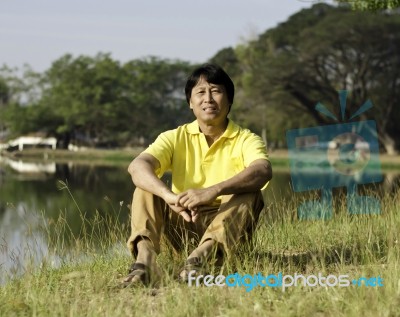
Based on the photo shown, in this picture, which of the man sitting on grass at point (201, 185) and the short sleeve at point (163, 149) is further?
the short sleeve at point (163, 149)

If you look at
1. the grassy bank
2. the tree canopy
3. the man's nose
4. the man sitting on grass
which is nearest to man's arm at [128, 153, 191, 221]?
the man sitting on grass

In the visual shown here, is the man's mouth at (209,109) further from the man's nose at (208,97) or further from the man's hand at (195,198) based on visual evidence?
the man's hand at (195,198)

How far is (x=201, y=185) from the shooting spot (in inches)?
118

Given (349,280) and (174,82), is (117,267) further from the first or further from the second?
(174,82)

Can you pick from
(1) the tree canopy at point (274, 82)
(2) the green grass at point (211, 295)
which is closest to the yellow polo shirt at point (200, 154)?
(2) the green grass at point (211, 295)

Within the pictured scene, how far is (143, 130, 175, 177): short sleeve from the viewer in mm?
2982

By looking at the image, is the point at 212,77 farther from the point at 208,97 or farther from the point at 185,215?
the point at 185,215

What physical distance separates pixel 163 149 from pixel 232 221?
20.9 inches

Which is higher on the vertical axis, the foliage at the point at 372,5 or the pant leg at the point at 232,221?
the foliage at the point at 372,5

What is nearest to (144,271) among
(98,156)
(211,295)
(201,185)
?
(211,295)

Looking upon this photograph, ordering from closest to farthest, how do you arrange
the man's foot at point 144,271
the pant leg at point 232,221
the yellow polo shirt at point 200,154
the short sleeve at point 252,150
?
the man's foot at point 144,271, the pant leg at point 232,221, the short sleeve at point 252,150, the yellow polo shirt at point 200,154

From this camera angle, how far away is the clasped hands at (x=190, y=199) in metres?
2.71

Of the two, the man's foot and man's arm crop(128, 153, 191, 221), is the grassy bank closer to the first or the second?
man's arm crop(128, 153, 191, 221)

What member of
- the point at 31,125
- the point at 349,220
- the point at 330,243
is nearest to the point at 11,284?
the point at 330,243
